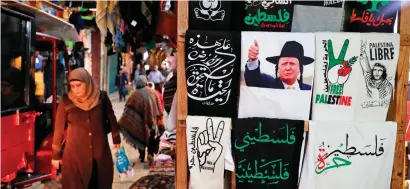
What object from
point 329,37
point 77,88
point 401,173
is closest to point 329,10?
point 329,37

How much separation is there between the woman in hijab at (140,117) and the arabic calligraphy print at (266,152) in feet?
14.3

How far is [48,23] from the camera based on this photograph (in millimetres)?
6090

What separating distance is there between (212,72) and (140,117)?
14.6ft

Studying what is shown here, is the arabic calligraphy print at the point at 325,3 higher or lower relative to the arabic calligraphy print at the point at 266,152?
higher

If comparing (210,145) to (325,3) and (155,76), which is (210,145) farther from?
(155,76)

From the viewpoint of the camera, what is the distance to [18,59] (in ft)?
15.1

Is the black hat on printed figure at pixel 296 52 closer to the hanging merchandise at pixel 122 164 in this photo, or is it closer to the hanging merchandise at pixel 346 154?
the hanging merchandise at pixel 346 154

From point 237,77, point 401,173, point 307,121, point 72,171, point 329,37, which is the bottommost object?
point 72,171

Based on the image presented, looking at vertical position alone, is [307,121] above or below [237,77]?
below

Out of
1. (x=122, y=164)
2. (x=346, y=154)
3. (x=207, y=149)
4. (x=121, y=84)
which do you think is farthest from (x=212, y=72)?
(x=121, y=84)

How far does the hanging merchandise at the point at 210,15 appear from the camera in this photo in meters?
2.13

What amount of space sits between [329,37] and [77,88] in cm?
298

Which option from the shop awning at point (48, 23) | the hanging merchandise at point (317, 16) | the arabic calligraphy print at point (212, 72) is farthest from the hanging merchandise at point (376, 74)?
the shop awning at point (48, 23)

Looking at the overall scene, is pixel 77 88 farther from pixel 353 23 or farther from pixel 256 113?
pixel 353 23
